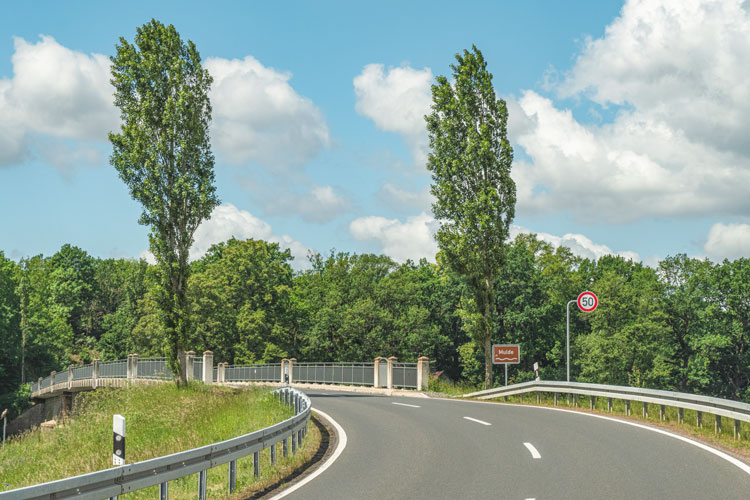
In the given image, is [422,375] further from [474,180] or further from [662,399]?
[662,399]

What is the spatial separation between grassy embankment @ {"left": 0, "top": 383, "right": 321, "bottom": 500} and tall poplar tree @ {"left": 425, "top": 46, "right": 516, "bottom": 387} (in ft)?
41.5

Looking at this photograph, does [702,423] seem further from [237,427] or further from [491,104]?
[491,104]

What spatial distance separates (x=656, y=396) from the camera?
55.4 ft

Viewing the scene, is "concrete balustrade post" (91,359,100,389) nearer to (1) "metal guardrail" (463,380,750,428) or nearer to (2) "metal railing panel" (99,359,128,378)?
(2) "metal railing panel" (99,359,128,378)

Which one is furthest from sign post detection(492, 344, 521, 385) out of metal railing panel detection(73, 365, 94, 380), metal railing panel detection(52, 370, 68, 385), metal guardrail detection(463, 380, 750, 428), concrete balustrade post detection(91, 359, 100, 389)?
metal railing panel detection(52, 370, 68, 385)

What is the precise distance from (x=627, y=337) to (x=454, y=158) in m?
36.0

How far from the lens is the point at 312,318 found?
72.0 meters

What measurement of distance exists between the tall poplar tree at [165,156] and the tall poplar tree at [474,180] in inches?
426

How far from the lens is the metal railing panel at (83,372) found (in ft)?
188

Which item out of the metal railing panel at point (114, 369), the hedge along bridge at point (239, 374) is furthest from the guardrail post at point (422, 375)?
the metal railing panel at point (114, 369)

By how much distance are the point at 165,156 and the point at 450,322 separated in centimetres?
3976

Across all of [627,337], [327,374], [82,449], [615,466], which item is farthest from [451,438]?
[627,337]

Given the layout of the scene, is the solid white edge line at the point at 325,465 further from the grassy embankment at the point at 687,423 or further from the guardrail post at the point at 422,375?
the guardrail post at the point at 422,375

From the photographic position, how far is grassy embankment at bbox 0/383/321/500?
10594 millimetres
